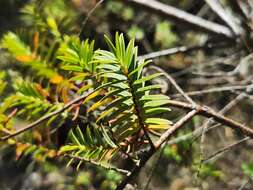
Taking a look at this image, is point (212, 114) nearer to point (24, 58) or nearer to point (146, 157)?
point (146, 157)

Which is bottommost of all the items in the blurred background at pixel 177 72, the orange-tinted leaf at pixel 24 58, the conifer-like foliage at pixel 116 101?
the blurred background at pixel 177 72

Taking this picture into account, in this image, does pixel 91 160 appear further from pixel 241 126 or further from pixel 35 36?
pixel 35 36

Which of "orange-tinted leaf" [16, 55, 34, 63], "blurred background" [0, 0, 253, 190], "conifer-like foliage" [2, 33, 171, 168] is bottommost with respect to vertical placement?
"blurred background" [0, 0, 253, 190]

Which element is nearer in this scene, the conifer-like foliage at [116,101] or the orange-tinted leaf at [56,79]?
the conifer-like foliage at [116,101]

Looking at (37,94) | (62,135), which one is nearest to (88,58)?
(37,94)

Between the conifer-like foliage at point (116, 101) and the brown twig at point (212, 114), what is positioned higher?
the conifer-like foliage at point (116, 101)

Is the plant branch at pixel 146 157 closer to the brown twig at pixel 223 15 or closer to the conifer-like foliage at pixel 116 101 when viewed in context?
the conifer-like foliage at pixel 116 101

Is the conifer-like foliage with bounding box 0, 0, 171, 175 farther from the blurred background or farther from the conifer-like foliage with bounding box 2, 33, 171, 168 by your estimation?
the blurred background

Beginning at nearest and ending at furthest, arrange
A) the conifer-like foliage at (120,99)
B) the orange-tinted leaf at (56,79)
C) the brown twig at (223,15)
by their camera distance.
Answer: the conifer-like foliage at (120,99) → the orange-tinted leaf at (56,79) → the brown twig at (223,15)

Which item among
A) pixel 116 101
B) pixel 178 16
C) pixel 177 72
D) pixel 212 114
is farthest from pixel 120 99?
pixel 177 72

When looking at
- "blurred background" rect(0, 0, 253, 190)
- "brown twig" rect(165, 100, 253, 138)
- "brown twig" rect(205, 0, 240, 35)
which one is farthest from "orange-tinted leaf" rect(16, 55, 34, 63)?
"brown twig" rect(205, 0, 240, 35)

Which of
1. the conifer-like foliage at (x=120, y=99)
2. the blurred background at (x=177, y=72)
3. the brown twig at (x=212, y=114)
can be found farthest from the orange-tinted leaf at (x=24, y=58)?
the brown twig at (x=212, y=114)
